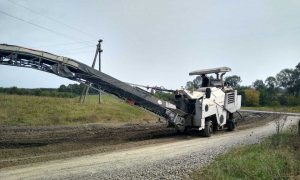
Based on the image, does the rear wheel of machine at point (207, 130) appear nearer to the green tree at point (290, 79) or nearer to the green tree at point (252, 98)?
A: the green tree at point (252, 98)

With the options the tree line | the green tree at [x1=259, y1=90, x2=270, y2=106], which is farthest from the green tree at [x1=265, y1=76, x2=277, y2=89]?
the green tree at [x1=259, y1=90, x2=270, y2=106]

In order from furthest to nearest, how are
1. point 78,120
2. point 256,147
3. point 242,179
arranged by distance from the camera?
1. point 78,120
2. point 256,147
3. point 242,179

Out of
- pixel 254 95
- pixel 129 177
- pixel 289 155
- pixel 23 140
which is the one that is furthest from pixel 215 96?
pixel 254 95

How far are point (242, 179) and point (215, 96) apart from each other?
25.0ft

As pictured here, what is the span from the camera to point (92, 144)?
975cm

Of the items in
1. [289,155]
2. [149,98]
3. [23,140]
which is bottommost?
[23,140]

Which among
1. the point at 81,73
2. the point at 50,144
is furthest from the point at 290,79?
the point at 50,144

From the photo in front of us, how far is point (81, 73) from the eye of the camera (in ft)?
32.8

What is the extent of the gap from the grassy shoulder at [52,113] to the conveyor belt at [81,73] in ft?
20.9

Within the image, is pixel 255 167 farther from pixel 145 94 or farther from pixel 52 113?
pixel 52 113

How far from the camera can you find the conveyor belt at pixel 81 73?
29.0ft

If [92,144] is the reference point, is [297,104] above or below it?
above

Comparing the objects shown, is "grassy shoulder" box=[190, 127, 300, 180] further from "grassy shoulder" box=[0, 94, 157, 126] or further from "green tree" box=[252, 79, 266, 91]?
"green tree" box=[252, 79, 266, 91]

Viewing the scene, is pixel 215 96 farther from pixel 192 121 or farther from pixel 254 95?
pixel 254 95
